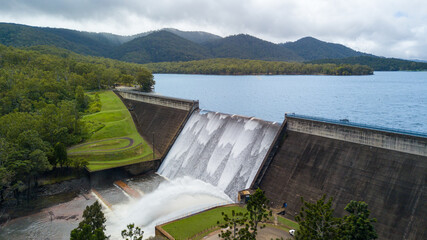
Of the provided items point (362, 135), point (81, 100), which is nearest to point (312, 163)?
point (362, 135)

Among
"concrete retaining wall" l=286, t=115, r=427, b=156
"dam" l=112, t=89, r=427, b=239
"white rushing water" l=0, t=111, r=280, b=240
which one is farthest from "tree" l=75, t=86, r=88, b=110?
"concrete retaining wall" l=286, t=115, r=427, b=156

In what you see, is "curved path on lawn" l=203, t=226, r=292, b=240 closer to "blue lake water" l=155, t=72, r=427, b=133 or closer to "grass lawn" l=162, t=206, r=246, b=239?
"grass lawn" l=162, t=206, r=246, b=239

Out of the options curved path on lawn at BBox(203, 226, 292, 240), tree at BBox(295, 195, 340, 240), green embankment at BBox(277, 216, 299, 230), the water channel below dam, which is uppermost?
tree at BBox(295, 195, 340, 240)

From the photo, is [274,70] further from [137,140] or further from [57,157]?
[57,157]

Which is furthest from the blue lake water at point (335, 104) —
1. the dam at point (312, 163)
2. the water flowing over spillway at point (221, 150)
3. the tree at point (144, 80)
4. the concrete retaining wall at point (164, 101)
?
the dam at point (312, 163)

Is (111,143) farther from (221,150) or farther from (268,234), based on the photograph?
(268,234)
